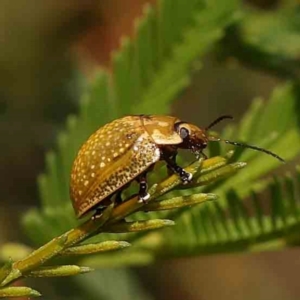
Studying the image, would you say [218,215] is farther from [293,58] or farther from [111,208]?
[293,58]

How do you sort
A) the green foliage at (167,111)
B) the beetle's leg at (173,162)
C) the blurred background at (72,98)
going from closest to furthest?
the beetle's leg at (173,162), the green foliage at (167,111), the blurred background at (72,98)

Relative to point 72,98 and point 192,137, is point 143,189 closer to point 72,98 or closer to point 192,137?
point 192,137

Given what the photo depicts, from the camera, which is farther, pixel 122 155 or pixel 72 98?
pixel 72 98

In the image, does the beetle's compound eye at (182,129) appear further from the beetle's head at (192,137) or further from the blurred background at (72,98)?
the blurred background at (72,98)

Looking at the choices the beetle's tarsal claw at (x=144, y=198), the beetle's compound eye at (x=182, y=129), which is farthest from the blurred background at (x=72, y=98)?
the beetle's tarsal claw at (x=144, y=198)

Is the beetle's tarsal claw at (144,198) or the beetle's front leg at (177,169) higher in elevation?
the beetle's front leg at (177,169)

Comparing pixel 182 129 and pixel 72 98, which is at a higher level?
pixel 72 98

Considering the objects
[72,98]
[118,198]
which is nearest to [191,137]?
[118,198]

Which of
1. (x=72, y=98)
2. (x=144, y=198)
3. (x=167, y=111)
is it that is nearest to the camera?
(x=144, y=198)
